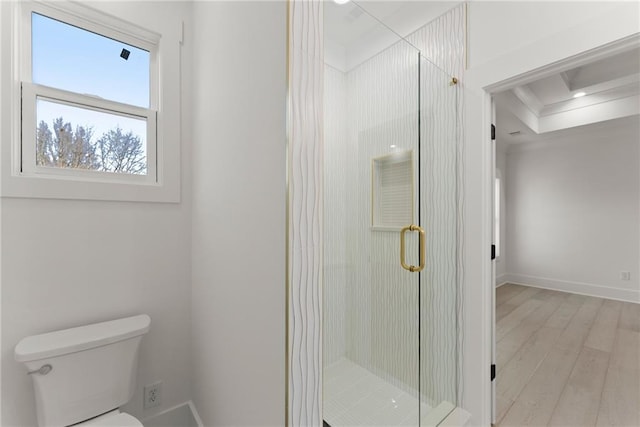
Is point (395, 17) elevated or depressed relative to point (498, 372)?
elevated

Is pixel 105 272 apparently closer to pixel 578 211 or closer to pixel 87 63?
pixel 87 63

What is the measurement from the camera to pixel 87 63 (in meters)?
1.52

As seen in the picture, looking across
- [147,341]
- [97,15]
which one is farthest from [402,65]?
[147,341]

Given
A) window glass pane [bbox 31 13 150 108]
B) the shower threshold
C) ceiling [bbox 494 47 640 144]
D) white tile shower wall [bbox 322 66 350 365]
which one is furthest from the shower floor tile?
ceiling [bbox 494 47 640 144]

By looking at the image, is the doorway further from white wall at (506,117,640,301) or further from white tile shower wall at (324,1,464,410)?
white tile shower wall at (324,1,464,410)

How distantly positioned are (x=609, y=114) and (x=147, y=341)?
5478 millimetres

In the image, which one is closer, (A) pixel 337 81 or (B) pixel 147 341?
(A) pixel 337 81

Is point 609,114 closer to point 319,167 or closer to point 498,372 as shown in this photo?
point 498,372

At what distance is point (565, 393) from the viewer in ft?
6.25

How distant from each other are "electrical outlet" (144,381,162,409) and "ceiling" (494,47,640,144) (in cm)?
404

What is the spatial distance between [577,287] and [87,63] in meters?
6.57

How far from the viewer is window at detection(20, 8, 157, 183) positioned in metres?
1.38

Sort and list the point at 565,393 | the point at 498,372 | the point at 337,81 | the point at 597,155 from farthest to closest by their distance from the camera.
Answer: the point at 597,155 → the point at 498,372 → the point at 565,393 → the point at 337,81

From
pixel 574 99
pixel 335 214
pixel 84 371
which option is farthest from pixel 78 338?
pixel 574 99
